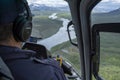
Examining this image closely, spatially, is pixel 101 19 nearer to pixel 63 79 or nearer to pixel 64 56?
pixel 64 56

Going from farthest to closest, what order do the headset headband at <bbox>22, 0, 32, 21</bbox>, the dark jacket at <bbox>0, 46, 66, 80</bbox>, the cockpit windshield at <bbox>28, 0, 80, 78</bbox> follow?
the cockpit windshield at <bbox>28, 0, 80, 78</bbox>, the headset headband at <bbox>22, 0, 32, 21</bbox>, the dark jacket at <bbox>0, 46, 66, 80</bbox>

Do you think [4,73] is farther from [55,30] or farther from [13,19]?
[55,30]

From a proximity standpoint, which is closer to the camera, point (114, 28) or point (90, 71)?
point (114, 28)

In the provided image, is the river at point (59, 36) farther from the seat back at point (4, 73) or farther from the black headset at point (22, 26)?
the seat back at point (4, 73)

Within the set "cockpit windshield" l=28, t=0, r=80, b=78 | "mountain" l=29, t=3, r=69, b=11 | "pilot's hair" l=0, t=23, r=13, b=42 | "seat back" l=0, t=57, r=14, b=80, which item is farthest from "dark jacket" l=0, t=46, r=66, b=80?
"cockpit windshield" l=28, t=0, r=80, b=78

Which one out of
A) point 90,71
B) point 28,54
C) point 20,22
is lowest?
point 90,71

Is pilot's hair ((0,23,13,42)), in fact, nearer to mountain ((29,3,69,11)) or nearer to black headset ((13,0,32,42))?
black headset ((13,0,32,42))

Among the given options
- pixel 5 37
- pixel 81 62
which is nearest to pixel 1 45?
pixel 5 37
